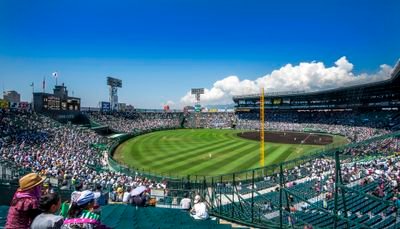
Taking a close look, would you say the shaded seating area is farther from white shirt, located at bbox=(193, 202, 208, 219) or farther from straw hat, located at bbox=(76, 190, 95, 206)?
straw hat, located at bbox=(76, 190, 95, 206)

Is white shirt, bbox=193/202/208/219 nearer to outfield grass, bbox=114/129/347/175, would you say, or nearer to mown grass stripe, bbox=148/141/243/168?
outfield grass, bbox=114/129/347/175

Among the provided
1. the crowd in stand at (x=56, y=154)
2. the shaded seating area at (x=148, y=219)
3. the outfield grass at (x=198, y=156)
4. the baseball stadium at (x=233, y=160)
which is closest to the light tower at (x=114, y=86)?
the baseball stadium at (x=233, y=160)

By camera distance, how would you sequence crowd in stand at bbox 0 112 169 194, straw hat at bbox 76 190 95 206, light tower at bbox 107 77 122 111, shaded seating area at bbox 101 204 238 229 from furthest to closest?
1. light tower at bbox 107 77 122 111
2. crowd in stand at bbox 0 112 169 194
3. shaded seating area at bbox 101 204 238 229
4. straw hat at bbox 76 190 95 206

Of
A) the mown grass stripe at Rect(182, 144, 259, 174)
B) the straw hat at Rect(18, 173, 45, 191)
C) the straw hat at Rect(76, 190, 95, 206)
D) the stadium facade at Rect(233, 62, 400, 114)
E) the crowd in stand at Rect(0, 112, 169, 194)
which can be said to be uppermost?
the stadium facade at Rect(233, 62, 400, 114)

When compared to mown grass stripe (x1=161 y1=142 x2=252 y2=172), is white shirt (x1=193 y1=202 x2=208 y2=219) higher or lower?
higher

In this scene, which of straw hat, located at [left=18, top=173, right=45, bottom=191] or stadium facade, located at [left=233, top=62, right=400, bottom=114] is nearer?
straw hat, located at [left=18, top=173, right=45, bottom=191]

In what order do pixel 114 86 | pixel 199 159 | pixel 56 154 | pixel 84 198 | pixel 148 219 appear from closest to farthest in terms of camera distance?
pixel 84 198, pixel 148 219, pixel 56 154, pixel 199 159, pixel 114 86

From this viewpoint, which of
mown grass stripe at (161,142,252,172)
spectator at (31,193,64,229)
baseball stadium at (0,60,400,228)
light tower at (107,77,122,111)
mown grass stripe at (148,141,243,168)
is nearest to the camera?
spectator at (31,193,64,229)

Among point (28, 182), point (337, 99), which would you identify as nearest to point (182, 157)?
point (28, 182)

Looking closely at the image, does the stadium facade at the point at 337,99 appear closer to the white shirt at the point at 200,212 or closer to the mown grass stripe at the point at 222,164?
the mown grass stripe at the point at 222,164

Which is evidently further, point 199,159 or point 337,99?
point 337,99

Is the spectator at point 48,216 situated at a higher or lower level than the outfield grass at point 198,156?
higher

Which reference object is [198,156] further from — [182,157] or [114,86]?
[114,86]

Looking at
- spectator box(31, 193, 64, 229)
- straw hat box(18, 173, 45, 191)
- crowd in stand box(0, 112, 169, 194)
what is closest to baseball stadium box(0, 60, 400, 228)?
straw hat box(18, 173, 45, 191)
